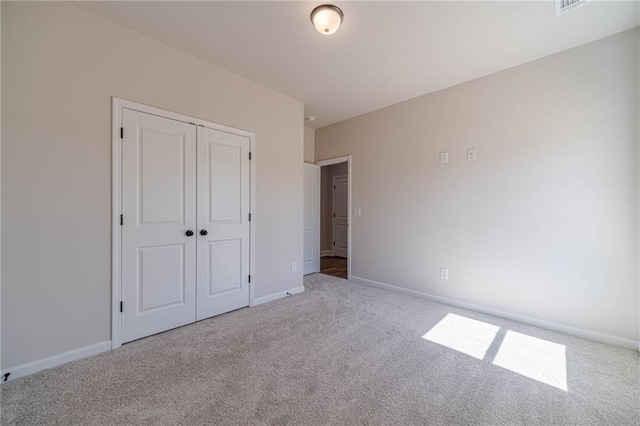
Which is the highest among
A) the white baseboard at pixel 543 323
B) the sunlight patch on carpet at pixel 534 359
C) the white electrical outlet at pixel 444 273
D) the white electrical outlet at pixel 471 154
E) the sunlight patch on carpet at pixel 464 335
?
the white electrical outlet at pixel 471 154

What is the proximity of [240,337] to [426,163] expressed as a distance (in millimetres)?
3008

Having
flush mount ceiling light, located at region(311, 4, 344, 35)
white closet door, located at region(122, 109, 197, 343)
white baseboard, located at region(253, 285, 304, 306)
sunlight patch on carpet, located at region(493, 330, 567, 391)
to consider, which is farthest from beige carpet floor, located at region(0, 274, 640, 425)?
flush mount ceiling light, located at region(311, 4, 344, 35)

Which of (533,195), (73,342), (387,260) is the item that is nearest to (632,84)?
(533,195)

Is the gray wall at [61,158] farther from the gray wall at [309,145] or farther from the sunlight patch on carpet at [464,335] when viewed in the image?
the sunlight patch on carpet at [464,335]

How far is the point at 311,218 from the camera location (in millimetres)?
4801

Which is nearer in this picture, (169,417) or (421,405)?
(169,417)

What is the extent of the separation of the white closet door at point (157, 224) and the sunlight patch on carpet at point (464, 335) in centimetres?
242

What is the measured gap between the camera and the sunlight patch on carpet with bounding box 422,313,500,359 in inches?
86.2

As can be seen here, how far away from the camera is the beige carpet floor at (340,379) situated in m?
1.47

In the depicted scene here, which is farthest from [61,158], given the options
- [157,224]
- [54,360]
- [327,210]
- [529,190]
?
[327,210]

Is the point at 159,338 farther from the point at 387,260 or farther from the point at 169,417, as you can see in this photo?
the point at 387,260

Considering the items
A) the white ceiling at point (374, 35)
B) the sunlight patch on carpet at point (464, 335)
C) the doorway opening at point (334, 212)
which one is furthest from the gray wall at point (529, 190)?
the doorway opening at point (334, 212)

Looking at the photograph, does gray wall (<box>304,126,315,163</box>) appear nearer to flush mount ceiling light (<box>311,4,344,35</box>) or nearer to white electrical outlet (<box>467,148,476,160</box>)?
white electrical outlet (<box>467,148,476,160</box>)

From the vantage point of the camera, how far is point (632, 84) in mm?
2176
